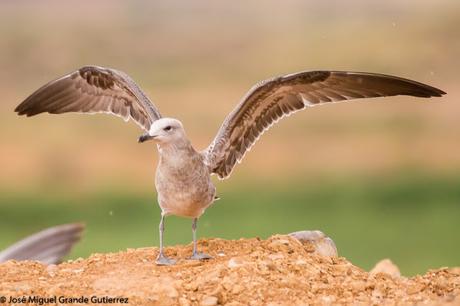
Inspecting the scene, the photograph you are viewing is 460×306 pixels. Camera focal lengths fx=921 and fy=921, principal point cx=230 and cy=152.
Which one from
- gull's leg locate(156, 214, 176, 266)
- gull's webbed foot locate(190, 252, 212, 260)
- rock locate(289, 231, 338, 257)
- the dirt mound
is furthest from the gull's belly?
rock locate(289, 231, 338, 257)

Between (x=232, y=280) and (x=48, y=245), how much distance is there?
160 inches

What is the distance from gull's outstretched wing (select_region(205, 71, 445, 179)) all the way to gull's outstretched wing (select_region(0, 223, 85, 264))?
274 centimetres

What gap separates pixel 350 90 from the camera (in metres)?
10.6

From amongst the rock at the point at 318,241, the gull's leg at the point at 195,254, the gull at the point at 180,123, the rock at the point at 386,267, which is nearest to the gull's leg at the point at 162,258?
the gull at the point at 180,123

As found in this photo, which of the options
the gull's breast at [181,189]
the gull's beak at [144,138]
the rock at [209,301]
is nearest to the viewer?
the rock at [209,301]

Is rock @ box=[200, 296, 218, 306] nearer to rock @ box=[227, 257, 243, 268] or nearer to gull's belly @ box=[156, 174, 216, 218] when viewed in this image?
rock @ box=[227, 257, 243, 268]

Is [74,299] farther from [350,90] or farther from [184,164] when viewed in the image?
[350,90]

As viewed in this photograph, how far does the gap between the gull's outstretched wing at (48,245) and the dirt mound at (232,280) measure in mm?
1992

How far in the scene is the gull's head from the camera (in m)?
9.02

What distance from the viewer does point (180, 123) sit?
9133 millimetres

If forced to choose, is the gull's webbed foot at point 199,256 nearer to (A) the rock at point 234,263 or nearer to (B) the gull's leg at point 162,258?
(B) the gull's leg at point 162,258

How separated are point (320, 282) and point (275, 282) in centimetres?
48

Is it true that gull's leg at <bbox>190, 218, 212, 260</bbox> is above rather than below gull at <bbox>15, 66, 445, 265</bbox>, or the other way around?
below

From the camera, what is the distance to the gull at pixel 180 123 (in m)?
9.28
